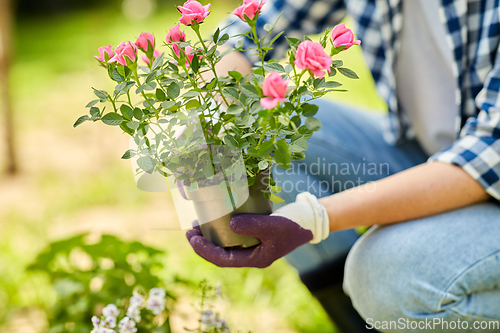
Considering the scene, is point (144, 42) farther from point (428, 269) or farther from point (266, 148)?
point (428, 269)

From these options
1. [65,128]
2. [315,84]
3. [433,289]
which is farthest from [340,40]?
[65,128]

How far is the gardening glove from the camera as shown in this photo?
2.49ft

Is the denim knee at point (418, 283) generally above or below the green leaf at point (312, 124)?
below

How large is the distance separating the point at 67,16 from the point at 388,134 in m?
6.34

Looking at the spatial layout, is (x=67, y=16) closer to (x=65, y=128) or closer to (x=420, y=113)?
(x=65, y=128)

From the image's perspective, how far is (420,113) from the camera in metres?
1.18

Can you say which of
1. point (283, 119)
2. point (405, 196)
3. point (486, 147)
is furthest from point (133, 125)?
point (486, 147)

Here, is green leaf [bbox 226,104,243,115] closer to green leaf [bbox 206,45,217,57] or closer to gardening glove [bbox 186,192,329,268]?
green leaf [bbox 206,45,217,57]

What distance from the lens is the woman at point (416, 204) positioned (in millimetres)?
828

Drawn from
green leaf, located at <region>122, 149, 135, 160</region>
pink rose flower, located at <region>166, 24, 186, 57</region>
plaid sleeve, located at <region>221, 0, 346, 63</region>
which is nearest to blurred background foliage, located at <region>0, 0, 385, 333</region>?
green leaf, located at <region>122, 149, 135, 160</region>

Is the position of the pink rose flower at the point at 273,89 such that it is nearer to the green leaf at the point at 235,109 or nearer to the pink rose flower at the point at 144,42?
the green leaf at the point at 235,109

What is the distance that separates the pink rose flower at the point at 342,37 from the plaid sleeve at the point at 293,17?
738mm

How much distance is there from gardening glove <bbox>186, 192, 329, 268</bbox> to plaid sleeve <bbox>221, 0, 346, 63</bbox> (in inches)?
25.9

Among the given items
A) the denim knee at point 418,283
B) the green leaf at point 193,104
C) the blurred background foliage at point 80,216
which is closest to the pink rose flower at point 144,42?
the green leaf at point 193,104
